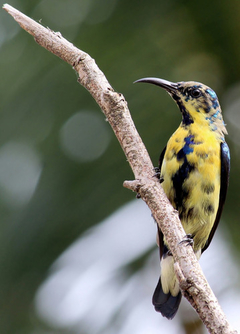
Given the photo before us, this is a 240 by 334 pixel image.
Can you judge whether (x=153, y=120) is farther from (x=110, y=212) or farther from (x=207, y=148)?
(x=110, y=212)

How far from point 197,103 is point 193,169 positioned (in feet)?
1.87

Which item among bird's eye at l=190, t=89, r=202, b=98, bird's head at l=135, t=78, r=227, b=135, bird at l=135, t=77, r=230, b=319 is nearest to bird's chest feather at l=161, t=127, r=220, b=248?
bird at l=135, t=77, r=230, b=319

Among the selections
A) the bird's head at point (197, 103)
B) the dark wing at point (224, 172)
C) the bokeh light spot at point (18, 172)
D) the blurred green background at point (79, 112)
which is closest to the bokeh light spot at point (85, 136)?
the blurred green background at point (79, 112)

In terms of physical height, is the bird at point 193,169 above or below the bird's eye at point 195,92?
below

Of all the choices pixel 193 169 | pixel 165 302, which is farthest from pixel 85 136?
pixel 165 302

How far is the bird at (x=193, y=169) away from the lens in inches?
136

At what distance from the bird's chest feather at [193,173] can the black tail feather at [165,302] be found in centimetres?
62

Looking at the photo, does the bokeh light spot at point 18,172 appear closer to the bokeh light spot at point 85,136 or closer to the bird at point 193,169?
the bokeh light spot at point 85,136

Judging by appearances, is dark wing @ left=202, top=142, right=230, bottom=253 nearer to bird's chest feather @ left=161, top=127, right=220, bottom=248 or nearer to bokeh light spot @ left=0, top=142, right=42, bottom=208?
bird's chest feather @ left=161, top=127, right=220, bottom=248

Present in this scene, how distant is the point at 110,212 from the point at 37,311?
851 mm

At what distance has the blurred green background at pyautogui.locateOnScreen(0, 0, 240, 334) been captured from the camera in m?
3.39

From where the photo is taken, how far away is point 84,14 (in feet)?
12.7

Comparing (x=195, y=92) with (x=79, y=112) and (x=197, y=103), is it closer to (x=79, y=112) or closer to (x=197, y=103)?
(x=197, y=103)

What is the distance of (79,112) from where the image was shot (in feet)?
12.5
